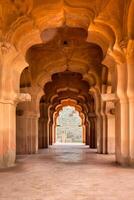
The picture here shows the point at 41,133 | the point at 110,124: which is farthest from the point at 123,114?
the point at 41,133

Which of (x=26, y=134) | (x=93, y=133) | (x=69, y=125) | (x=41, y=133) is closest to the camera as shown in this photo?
(x=26, y=134)

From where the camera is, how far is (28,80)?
54.5 feet

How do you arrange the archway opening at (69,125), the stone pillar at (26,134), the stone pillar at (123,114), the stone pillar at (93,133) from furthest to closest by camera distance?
the archway opening at (69,125) → the stone pillar at (93,133) → the stone pillar at (26,134) → the stone pillar at (123,114)

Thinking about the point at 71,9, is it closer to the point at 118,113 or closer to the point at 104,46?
the point at 104,46

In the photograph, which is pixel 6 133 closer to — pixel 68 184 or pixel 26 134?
pixel 68 184

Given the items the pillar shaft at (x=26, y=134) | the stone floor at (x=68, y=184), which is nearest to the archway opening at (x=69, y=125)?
the pillar shaft at (x=26, y=134)

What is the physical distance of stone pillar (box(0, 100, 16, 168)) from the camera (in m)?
10.9

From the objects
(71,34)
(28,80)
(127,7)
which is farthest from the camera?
(28,80)

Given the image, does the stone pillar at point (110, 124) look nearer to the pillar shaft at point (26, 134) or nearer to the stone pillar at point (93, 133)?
the pillar shaft at point (26, 134)

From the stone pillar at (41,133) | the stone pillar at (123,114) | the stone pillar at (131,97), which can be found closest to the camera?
the stone pillar at (131,97)

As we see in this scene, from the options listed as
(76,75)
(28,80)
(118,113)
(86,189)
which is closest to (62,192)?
(86,189)

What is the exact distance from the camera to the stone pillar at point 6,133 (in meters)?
10.9

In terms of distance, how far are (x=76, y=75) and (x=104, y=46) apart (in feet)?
32.9

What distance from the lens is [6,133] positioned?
11141 mm
